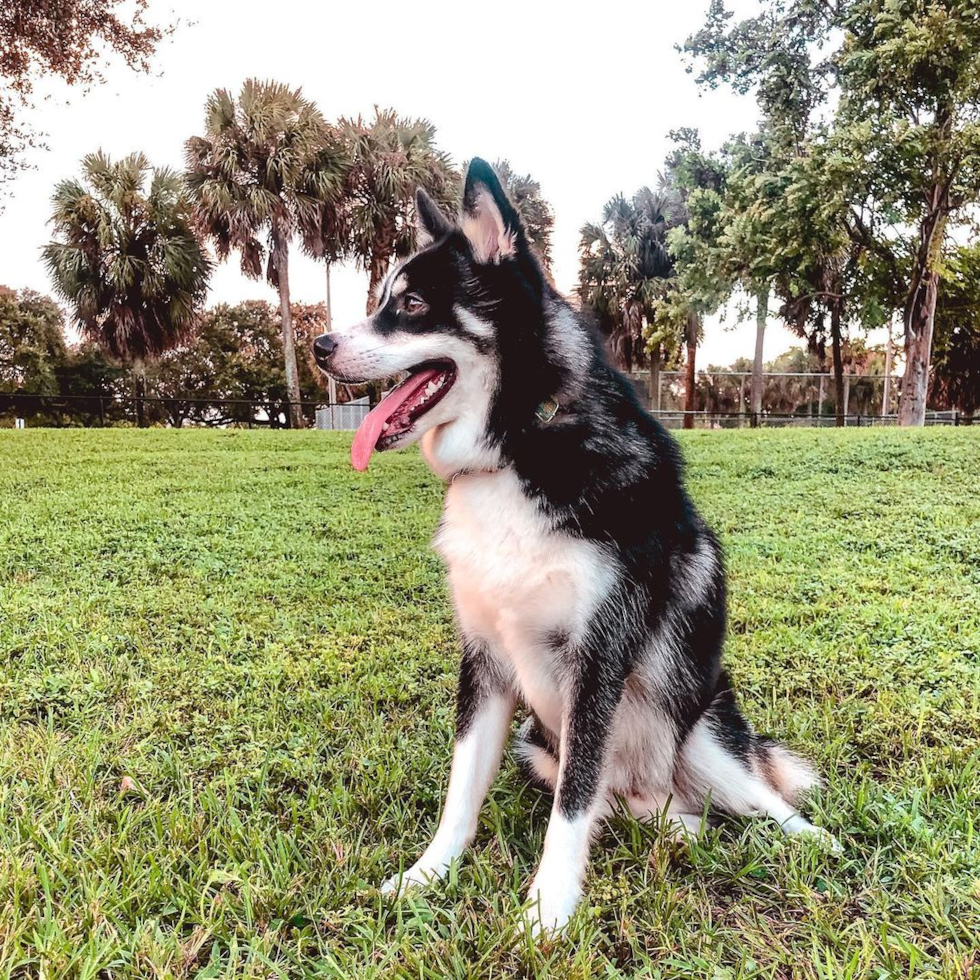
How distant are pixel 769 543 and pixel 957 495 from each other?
2718 mm

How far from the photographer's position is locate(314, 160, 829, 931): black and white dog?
1.91 metres

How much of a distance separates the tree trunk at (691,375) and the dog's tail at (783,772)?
2025cm

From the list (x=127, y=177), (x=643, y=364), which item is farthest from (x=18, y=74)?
(x=643, y=364)

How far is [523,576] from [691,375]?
77.9ft

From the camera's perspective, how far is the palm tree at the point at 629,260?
30625 millimetres

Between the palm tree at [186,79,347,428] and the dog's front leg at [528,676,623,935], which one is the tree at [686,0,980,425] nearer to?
the palm tree at [186,79,347,428]

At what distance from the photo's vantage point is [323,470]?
9.73 meters

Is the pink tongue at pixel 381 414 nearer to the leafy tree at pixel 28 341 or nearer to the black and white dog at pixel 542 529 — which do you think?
the black and white dog at pixel 542 529

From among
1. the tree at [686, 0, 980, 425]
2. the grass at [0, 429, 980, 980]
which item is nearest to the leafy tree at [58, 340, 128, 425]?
the tree at [686, 0, 980, 425]

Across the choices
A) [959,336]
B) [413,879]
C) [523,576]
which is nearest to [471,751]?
[413,879]

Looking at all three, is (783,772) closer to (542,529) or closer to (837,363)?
(542,529)

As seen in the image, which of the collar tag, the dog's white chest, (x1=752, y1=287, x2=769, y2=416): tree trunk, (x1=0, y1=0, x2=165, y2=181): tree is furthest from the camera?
(x1=752, y1=287, x2=769, y2=416): tree trunk

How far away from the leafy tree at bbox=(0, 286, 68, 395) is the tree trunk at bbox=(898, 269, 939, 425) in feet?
104

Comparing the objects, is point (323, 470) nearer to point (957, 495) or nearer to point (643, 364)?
point (957, 495)
